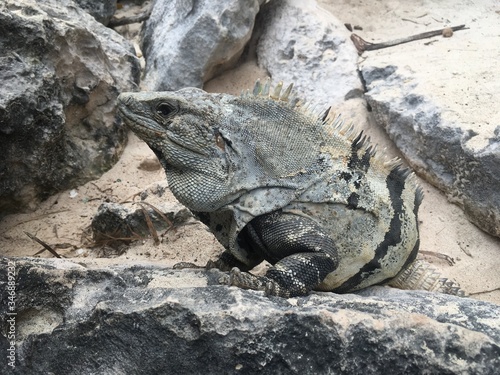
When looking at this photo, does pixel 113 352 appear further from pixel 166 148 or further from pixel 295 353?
pixel 166 148

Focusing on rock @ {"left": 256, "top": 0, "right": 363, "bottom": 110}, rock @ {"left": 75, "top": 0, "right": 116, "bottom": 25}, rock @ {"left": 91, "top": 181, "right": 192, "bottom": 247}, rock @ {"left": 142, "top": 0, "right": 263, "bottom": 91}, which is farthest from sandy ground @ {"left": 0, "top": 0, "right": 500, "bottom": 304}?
rock @ {"left": 75, "top": 0, "right": 116, "bottom": 25}

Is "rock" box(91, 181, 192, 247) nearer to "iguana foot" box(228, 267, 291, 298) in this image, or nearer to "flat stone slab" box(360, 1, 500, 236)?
"iguana foot" box(228, 267, 291, 298)

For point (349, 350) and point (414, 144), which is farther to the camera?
point (414, 144)

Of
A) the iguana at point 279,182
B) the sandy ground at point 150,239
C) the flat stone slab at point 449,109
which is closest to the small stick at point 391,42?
the flat stone slab at point 449,109

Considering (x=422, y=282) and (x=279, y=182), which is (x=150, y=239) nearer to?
(x=279, y=182)

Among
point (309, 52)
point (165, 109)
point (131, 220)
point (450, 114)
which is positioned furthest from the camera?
point (309, 52)

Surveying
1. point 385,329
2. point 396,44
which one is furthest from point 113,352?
point 396,44

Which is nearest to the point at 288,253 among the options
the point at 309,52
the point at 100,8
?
the point at 309,52
